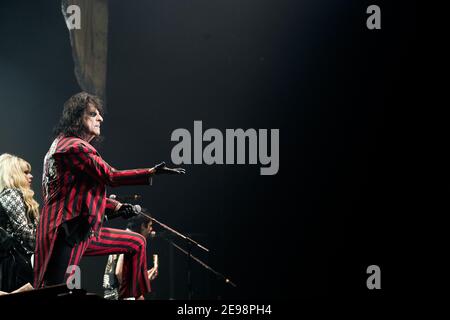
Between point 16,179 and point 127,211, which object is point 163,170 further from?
point 16,179

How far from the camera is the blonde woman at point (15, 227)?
4637 mm

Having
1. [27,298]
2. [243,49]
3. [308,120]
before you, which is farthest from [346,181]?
[27,298]

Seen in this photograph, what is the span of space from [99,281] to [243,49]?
148 inches

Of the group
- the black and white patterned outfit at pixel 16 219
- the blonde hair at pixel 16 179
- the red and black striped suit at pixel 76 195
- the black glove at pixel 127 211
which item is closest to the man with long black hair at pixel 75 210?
the red and black striped suit at pixel 76 195

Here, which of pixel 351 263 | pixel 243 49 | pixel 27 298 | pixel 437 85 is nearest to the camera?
pixel 27 298

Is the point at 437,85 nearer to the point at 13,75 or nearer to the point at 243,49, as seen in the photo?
the point at 243,49

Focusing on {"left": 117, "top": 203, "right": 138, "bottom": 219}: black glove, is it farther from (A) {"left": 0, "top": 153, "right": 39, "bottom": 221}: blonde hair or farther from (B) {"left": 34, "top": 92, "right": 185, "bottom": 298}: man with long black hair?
(A) {"left": 0, "top": 153, "right": 39, "bottom": 221}: blonde hair

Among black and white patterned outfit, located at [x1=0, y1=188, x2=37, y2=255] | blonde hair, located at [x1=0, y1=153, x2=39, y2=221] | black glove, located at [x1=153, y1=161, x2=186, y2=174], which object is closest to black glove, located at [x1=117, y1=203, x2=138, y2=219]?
black glove, located at [x1=153, y1=161, x2=186, y2=174]

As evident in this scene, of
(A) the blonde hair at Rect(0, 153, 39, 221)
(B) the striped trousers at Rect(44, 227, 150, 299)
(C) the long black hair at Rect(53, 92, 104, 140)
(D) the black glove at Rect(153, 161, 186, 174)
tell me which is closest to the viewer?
(B) the striped trousers at Rect(44, 227, 150, 299)

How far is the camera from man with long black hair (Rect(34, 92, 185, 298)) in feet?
11.3

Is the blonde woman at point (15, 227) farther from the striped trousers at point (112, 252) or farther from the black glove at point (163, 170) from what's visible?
the black glove at point (163, 170)

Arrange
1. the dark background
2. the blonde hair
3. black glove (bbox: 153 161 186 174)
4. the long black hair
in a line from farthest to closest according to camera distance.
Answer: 1. the dark background
2. the blonde hair
3. the long black hair
4. black glove (bbox: 153 161 186 174)

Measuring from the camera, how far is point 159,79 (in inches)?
311

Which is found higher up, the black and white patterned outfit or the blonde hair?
the blonde hair
